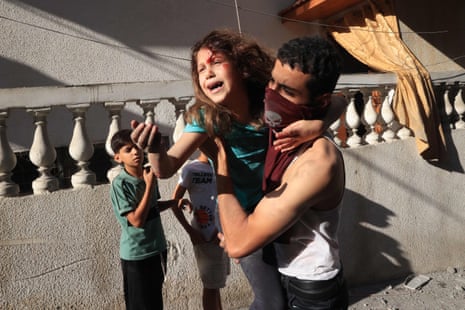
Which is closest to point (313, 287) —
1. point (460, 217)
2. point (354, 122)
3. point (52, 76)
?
point (354, 122)


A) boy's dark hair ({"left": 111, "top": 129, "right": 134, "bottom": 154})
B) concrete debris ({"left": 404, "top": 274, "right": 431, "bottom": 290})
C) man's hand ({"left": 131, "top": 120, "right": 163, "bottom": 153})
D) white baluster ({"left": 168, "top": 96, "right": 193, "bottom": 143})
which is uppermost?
white baluster ({"left": 168, "top": 96, "right": 193, "bottom": 143})

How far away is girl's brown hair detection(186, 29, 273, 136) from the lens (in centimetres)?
150

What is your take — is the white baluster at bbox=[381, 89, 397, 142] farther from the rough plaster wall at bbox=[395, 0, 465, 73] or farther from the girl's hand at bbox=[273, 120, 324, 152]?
the rough plaster wall at bbox=[395, 0, 465, 73]

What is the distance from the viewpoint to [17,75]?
15.6 ft

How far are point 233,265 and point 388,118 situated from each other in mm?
2067

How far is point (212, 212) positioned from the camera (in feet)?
8.75

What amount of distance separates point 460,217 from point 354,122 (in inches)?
60.9

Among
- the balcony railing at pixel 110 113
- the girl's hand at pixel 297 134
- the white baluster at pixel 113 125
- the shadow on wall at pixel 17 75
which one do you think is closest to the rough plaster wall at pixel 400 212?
the balcony railing at pixel 110 113

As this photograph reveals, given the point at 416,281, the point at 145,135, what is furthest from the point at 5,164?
the point at 416,281

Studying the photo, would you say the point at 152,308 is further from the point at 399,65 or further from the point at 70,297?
the point at 399,65

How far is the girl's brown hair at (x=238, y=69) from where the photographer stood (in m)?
1.50

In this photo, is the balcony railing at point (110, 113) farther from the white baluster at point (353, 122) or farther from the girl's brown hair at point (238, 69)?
the girl's brown hair at point (238, 69)

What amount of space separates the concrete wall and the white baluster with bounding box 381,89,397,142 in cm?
12

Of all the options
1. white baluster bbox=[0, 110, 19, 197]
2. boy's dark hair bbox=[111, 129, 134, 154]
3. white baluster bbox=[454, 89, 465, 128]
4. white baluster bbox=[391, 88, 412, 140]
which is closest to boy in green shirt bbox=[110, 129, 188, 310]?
boy's dark hair bbox=[111, 129, 134, 154]
